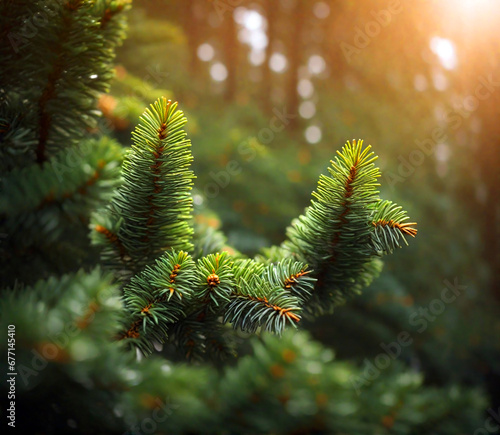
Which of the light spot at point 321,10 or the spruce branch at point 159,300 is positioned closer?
the spruce branch at point 159,300

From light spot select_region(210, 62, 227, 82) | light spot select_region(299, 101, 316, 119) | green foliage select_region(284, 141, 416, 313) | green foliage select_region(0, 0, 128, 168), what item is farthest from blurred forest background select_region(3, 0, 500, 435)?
light spot select_region(210, 62, 227, 82)

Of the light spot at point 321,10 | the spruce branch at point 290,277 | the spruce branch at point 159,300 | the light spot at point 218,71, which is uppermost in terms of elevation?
the light spot at point 321,10

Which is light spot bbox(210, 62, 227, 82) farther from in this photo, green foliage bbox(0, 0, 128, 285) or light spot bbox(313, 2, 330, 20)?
green foliage bbox(0, 0, 128, 285)

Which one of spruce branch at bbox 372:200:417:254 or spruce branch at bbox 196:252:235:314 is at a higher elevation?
spruce branch at bbox 372:200:417:254

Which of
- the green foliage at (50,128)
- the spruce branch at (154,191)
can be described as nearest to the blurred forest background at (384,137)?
the green foliage at (50,128)

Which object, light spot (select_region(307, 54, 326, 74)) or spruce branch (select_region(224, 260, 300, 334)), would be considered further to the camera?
light spot (select_region(307, 54, 326, 74))

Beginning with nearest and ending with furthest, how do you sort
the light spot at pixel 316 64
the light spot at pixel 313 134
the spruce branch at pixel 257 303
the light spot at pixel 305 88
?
the spruce branch at pixel 257 303, the light spot at pixel 313 134, the light spot at pixel 305 88, the light spot at pixel 316 64

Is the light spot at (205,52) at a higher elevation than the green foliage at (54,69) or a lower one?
higher

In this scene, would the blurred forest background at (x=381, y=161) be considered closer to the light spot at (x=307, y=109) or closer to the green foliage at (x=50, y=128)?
the light spot at (x=307, y=109)

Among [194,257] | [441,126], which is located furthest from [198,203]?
[441,126]

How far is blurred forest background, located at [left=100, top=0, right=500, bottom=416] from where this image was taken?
163 cm

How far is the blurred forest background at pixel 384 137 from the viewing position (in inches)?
64.3

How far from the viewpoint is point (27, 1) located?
46cm

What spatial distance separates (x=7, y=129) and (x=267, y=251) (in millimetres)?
380
